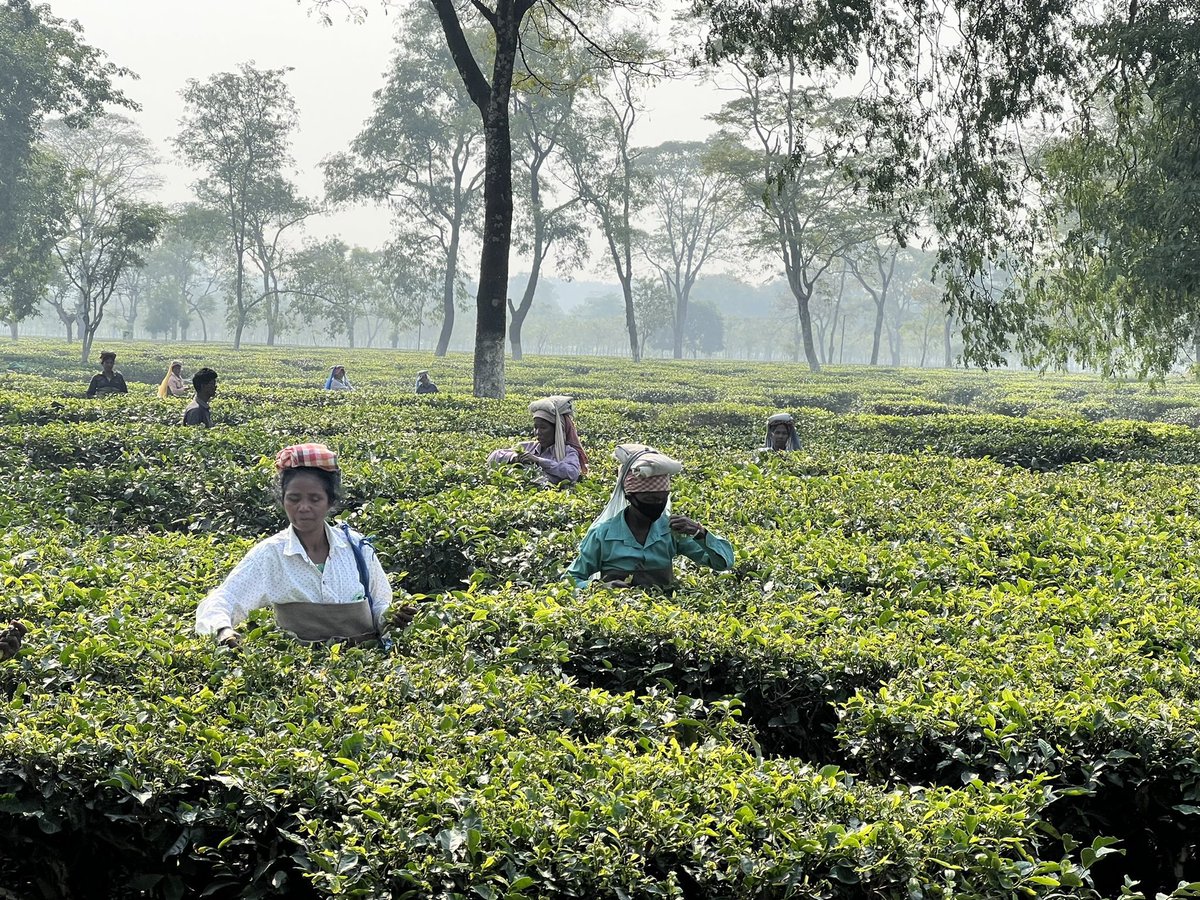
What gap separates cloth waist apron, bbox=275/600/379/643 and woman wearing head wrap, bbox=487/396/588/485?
3.82 metres

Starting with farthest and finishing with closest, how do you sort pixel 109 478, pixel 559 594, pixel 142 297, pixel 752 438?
pixel 142 297 < pixel 752 438 < pixel 109 478 < pixel 559 594

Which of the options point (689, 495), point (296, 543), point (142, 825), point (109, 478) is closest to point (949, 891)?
point (142, 825)

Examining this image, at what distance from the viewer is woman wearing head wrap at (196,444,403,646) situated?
4.35m

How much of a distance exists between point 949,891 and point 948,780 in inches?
40.7

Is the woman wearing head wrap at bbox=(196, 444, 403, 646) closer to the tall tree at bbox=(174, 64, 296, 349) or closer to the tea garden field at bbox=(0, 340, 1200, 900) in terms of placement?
the tea garden field at bbox=(0, 340, 1200, 900)

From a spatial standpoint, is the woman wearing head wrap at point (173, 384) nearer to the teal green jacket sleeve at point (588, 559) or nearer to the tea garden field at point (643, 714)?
the tea garden field at point (643, 714)

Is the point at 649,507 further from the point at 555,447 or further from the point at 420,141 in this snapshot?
the point at 420,141

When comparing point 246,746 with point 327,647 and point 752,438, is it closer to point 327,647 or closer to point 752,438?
point 327,647

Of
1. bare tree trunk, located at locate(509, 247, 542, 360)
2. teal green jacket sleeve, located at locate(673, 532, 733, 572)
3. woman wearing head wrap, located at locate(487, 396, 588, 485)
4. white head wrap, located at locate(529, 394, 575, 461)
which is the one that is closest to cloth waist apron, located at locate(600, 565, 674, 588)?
teal green jacket sleeve, located at locate(673, 532, 733, 572)

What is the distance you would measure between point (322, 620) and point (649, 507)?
1.69 meters

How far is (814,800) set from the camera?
9.40ft

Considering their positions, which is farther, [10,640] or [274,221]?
[274,221]

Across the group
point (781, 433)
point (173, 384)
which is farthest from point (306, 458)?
point (173, 384)

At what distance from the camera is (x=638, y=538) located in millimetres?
5359
